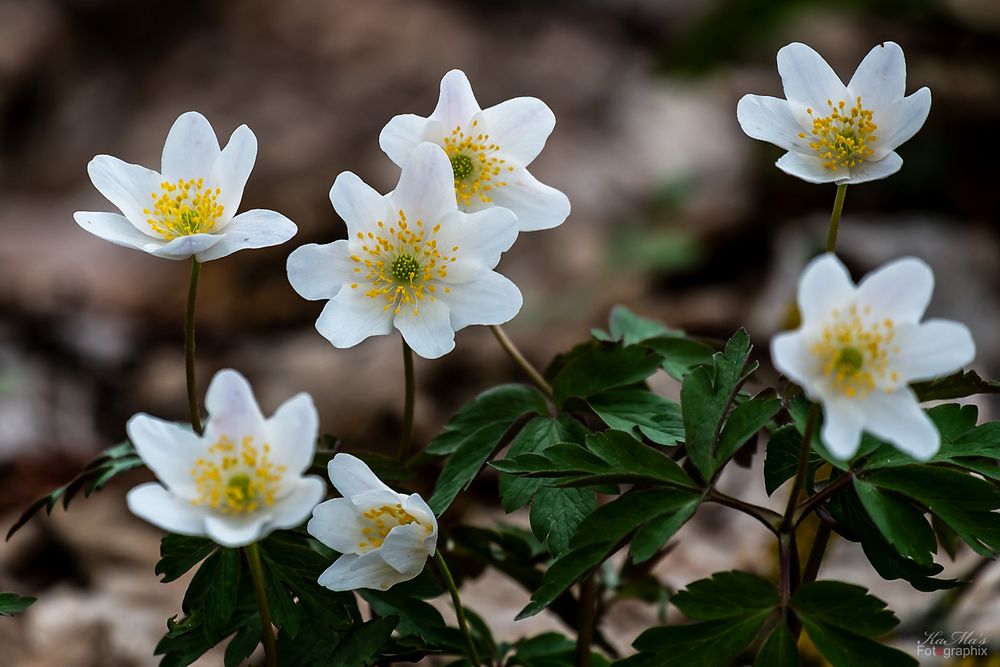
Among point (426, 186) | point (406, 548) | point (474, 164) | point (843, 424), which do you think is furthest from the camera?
point (474, 164)

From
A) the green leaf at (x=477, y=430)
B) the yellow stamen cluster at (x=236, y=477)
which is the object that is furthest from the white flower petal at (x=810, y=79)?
the yellow stamen cluster at (x=236, y=477)

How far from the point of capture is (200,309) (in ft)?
19.4

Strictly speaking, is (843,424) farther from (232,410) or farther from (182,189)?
(182,189)

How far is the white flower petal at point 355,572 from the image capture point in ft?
5.74

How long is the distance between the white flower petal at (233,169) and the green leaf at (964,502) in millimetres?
1294

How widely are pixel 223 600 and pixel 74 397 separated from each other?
369cm

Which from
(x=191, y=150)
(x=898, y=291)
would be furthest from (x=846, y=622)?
(x=191, y=150)

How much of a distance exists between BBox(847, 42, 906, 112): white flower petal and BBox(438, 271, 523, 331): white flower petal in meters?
0.78

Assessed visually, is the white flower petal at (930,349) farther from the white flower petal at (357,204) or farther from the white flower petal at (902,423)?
the white flower petal at (357,204)

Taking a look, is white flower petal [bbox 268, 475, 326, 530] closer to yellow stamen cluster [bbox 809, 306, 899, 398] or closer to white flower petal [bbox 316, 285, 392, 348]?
white flower petal [bbox 316, 285, 392, 348]

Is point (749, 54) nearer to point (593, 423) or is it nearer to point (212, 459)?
point (593, 423)

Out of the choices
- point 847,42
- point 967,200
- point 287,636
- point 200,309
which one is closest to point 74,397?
point 200,309

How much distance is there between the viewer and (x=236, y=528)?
1.49m

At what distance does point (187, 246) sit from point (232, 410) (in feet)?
1.28
